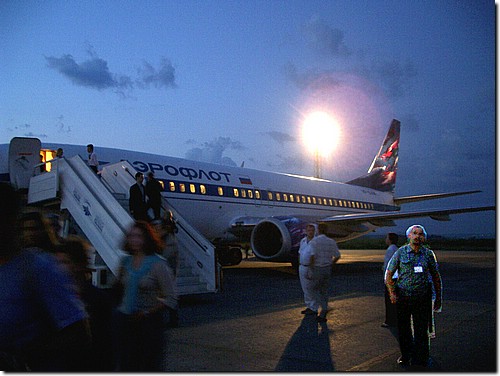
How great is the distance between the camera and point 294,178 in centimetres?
1961

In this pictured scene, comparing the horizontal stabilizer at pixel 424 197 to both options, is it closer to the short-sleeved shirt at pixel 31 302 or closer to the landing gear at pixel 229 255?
the landing gear at pixel 229 255

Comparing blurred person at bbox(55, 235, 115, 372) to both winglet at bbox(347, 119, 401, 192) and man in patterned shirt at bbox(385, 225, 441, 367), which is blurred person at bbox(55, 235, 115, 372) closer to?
man in patterned shirt at bbox(385, 225, 441, 367)

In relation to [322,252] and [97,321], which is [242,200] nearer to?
[322,252]

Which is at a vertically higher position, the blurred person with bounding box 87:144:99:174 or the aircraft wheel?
the blurred person with bounding box 87:144:99:174

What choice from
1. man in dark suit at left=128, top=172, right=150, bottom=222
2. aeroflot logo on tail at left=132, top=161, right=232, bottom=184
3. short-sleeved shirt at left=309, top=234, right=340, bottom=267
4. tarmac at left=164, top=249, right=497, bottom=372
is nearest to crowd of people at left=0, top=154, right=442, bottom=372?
tarmac at left=164, top=249, right=497, bottom=372

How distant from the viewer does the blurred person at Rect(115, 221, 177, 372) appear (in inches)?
131

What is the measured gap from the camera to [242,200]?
52.5 feet

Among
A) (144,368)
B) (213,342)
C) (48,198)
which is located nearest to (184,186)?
(48,198)

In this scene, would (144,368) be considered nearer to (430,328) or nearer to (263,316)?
(430,328)

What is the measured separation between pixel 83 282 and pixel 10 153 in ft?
29.5

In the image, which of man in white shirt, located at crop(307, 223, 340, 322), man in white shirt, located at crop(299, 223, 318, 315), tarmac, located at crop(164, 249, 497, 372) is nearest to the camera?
tarmac, located at crop(164, 249, 497, 372)

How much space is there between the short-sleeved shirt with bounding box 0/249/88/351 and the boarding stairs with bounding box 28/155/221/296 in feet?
21.1

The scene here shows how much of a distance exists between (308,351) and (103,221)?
15.6 ft

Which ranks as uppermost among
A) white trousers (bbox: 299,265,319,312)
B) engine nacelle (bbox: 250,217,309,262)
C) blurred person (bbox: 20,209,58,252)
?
blurred person (bbox: 20,209,58,252)
